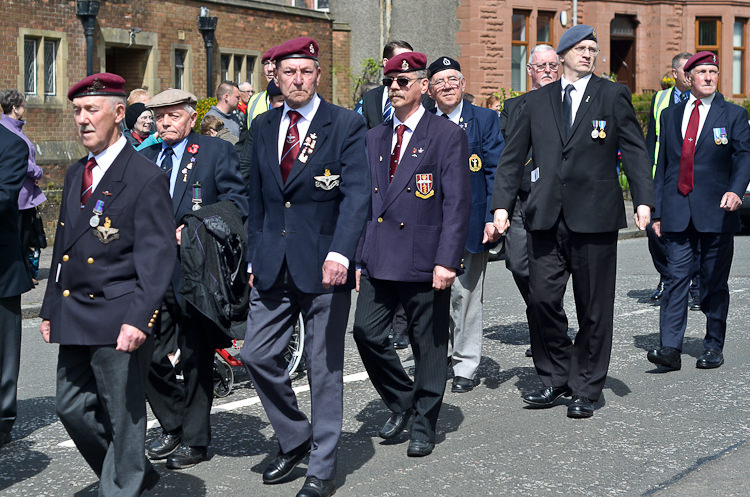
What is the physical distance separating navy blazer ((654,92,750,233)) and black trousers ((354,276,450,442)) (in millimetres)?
2816

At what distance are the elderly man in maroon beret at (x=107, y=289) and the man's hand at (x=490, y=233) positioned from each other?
10.2 feet

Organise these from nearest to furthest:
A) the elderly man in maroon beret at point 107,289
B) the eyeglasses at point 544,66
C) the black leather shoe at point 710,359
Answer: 1. the elderly man in maroon beret at point 107,289
2. the black leather shoe at point 710,359
3. the eyeglasses at point 544,66

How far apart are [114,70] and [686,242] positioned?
1994 cm

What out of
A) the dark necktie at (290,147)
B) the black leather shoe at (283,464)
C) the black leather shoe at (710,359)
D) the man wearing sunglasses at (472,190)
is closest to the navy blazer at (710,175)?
the black leather shoe at (710,359)

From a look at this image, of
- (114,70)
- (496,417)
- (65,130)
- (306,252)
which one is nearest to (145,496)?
(306,252)

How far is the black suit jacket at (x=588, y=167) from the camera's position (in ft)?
23.9

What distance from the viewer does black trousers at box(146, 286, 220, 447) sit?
246 inches

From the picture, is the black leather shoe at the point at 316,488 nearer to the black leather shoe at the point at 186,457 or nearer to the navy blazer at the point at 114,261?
the black leather shoe at the point at 186,457

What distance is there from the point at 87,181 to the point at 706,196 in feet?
16.3

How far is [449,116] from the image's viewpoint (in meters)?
8.26

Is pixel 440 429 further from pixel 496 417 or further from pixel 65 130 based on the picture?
pixel 65 130

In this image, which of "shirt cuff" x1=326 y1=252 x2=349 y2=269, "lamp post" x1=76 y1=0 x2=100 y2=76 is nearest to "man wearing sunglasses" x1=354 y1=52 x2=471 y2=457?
"shirt cuff" x1=326 y1=252 x2=349 y2=269

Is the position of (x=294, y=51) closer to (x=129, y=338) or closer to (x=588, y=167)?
(x=129, y=338)

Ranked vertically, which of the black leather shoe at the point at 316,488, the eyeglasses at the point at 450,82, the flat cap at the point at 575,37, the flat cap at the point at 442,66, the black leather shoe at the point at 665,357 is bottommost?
the black leather shoe at the point at 316,488
